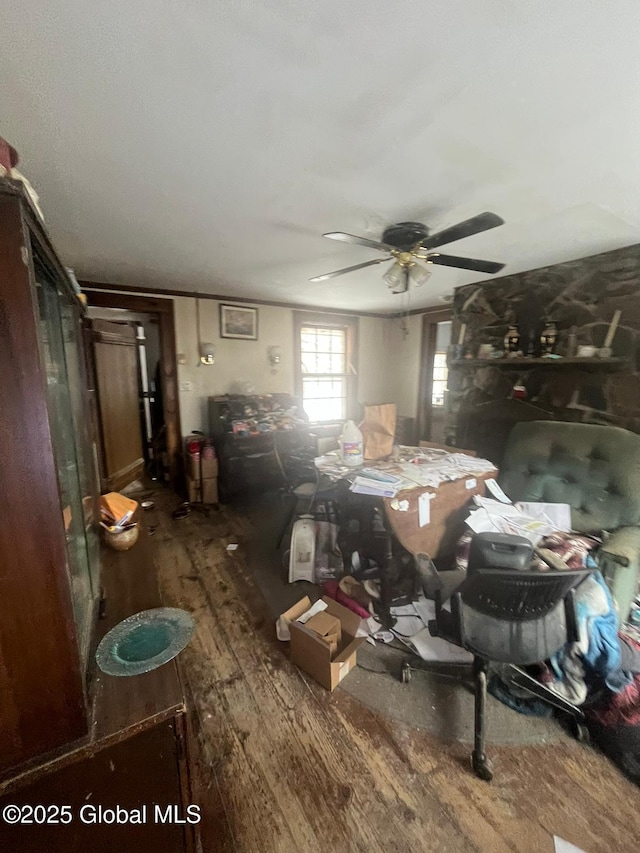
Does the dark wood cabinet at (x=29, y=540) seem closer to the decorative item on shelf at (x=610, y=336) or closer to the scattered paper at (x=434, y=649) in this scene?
the scattered paper at (x=434, y=649)

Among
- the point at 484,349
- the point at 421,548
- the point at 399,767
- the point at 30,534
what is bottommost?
the point at 399,767

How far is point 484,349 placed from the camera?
3.28m

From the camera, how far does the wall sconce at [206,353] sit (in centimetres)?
377

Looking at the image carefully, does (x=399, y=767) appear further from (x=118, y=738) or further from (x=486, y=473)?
(x=486, y=473)

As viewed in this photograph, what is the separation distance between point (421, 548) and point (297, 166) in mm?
2013

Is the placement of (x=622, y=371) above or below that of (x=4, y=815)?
above

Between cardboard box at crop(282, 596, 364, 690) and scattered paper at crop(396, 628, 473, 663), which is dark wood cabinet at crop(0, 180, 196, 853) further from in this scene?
scattered paper at crop(396, 628, 473, 663)

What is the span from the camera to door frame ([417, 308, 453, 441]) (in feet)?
14.8

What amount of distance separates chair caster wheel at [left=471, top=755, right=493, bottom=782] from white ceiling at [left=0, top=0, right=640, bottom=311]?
2234 mm

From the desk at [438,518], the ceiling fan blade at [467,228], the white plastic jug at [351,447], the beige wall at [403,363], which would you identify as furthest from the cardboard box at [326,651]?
the beige wall at [403,363]

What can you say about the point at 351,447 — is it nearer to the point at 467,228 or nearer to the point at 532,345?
the point at 467,228

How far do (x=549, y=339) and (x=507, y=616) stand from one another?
2.41 m

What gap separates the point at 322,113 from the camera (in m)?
1.09

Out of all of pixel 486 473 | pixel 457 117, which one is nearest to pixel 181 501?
pixel 486 473
